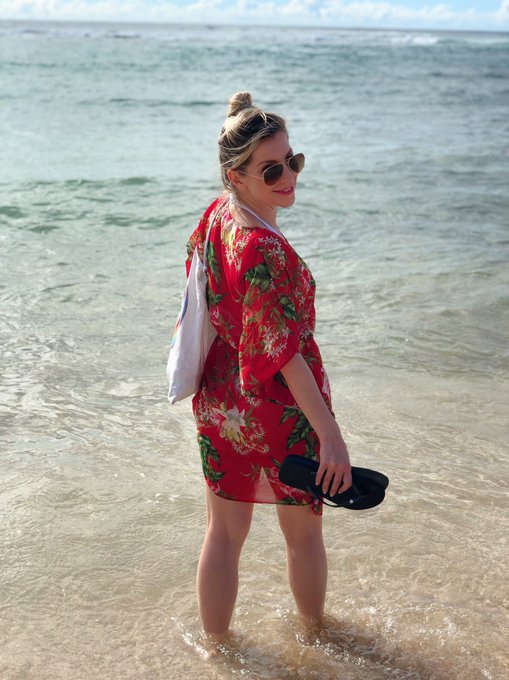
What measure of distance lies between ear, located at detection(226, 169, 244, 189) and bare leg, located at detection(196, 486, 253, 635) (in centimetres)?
88

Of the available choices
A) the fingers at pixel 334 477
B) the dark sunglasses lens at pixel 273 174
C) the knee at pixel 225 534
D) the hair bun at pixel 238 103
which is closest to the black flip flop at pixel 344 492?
the fingers at pixel 334 477

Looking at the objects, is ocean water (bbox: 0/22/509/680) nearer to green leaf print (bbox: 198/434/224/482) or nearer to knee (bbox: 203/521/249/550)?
knee (bbox: 203/521/249/550)

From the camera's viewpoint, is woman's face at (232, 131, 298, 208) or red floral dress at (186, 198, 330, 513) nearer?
red floral dress at (186, 198, 330, 513)

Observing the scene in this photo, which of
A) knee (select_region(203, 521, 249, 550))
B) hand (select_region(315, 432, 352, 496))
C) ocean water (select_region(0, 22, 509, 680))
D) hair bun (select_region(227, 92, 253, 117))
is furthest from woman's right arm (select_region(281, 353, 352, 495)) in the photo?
ocean water (select_region(0, 22, 509, 680))

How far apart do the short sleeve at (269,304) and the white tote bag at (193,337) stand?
23 cm

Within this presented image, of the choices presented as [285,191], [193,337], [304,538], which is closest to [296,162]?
[285,191]

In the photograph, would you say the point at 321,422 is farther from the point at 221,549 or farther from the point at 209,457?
the point at 221,549

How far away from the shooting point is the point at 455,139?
55.6 ft

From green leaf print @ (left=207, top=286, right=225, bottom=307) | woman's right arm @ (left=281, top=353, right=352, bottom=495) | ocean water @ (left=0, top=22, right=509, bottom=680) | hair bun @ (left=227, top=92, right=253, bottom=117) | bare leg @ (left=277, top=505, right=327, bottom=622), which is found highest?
hair bun @ (left=227, top=92, right=253, bottom=117)

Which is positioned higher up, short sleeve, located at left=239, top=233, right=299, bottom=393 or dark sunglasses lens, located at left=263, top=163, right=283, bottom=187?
dark sunglasses lens, located at left=263, top=163, right=283, bottom=187

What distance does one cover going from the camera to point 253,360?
2.19 m

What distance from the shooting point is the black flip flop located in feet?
7.33

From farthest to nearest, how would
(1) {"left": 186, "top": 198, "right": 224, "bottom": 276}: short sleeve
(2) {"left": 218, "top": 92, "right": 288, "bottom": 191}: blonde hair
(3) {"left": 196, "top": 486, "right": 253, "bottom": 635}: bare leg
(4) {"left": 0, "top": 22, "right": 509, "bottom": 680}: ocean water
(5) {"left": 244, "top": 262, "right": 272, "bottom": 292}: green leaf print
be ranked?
(4) {"left": 0, "top": 22, "right": 509, "bottom": 680}: ocean water, (3) {"left": 196, "top": 486, "right": 253, "bottom": 635}: bare leg, (1) {"left": 186, "top": 198, "right": 224, "bottom": 276}: short sleeve, (2) {"left": 218, "top": 92, "right": 288, "bottom": 191}: blonde hair, (5) {"left": 244, "top": 262, "right": 272, "bottom": 292}: green leaf print

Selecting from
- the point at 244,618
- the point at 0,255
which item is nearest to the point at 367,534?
the point at 244,618
